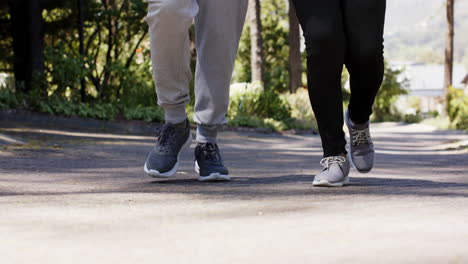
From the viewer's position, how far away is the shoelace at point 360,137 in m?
4.27

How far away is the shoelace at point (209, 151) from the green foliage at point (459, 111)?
26832mm

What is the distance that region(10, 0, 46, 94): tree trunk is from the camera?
1523 centimetres

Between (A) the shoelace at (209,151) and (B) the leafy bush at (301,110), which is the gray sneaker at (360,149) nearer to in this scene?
(A) the shoelace at (209,151)

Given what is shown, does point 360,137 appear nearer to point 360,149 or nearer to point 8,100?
point 360,149

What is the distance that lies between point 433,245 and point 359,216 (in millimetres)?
577

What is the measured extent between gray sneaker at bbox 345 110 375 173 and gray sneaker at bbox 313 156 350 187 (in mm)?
306

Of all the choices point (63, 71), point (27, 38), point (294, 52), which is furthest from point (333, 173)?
point (294, 52)

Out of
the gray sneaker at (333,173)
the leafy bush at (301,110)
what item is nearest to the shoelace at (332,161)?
the gray sneaker at (333,173)

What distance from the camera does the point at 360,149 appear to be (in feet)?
13.9

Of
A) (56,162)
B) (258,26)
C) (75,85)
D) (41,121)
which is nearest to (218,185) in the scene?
(56,162)

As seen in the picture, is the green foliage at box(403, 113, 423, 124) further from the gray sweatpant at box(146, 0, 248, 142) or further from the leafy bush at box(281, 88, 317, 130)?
the gray sweatpant at box(146, 0, 248, 142)

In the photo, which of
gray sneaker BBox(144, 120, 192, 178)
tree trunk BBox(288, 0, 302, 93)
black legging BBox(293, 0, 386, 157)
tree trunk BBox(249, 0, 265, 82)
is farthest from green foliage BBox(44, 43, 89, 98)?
tree trunk BBox(288, 0, 302, 93)

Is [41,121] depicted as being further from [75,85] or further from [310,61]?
[310,61]

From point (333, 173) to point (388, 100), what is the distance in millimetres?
49978
